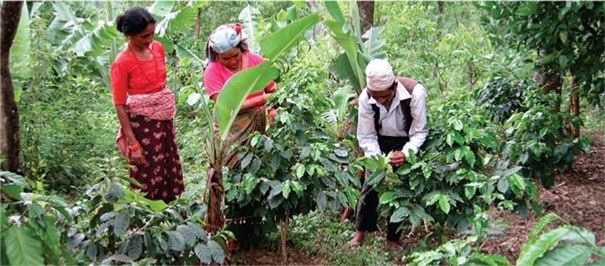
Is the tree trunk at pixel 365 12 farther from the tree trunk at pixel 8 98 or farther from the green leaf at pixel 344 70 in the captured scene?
the tree trunk at pixel 8 98

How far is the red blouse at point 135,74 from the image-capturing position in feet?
10.6

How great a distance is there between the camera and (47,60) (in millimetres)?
4062

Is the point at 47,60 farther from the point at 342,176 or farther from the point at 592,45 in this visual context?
the point at 592,45

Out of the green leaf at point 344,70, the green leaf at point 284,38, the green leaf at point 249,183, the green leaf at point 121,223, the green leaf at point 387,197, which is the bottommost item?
the green leaf at point 387,197

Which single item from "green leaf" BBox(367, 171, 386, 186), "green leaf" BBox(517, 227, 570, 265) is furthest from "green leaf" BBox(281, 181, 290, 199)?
"green leaf" BBox(517, 227, 570, 265)

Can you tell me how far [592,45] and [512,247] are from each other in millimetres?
1344

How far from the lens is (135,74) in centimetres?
329

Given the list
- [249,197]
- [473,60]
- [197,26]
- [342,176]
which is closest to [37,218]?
[249,197]

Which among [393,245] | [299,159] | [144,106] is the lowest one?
[393,245]

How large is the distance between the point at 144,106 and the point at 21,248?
1.92m

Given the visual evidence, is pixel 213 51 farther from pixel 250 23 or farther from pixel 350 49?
pixel 250 23

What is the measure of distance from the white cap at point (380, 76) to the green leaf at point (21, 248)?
2.08 m

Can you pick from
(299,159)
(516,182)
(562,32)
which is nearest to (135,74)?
(299,159)

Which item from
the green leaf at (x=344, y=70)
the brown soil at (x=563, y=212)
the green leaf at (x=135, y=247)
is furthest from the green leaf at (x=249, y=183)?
the green leaf at (x=344, y=70)
